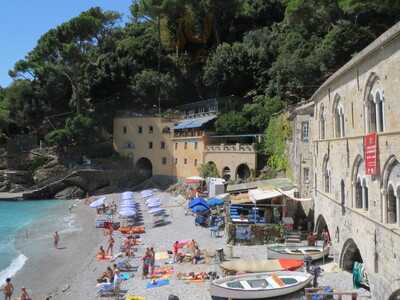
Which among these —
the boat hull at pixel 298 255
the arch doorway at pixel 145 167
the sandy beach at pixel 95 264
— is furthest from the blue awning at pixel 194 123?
the boat hull at pixel 298 255

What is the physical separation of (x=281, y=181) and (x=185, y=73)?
3642cm

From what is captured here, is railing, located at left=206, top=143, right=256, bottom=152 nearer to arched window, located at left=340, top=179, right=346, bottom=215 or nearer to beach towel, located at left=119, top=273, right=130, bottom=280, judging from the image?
beach towel, located at left=119, top=273, right=130, bottom=280

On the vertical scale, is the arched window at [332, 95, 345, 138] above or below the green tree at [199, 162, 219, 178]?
above

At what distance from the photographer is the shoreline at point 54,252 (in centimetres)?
2442

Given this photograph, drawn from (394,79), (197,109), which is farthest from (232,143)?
(394,79)

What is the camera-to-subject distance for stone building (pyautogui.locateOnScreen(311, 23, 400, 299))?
42.5ft

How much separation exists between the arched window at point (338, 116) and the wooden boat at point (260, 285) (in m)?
6.13

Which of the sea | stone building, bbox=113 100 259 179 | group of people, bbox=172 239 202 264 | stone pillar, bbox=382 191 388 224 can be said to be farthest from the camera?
stone building, bbox=113 100 259 179

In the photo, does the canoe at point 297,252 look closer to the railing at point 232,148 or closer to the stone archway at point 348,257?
the stone archway at point 348,257

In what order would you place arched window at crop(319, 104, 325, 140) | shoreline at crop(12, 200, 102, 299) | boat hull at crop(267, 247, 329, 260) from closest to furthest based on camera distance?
boat hull at crop(267, 247, 329, 260)
arched window at crop(319, 104, 325, 140)
shoreline at crop(12, 200, 102, 299)

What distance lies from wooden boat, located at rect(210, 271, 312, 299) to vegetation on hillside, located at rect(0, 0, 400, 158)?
125 feet

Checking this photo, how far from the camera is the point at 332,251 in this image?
21719mm

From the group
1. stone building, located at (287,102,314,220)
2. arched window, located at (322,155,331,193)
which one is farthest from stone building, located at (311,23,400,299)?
stone building, located at (287,102,314,220)

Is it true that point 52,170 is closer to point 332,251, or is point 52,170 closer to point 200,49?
point 200,49
